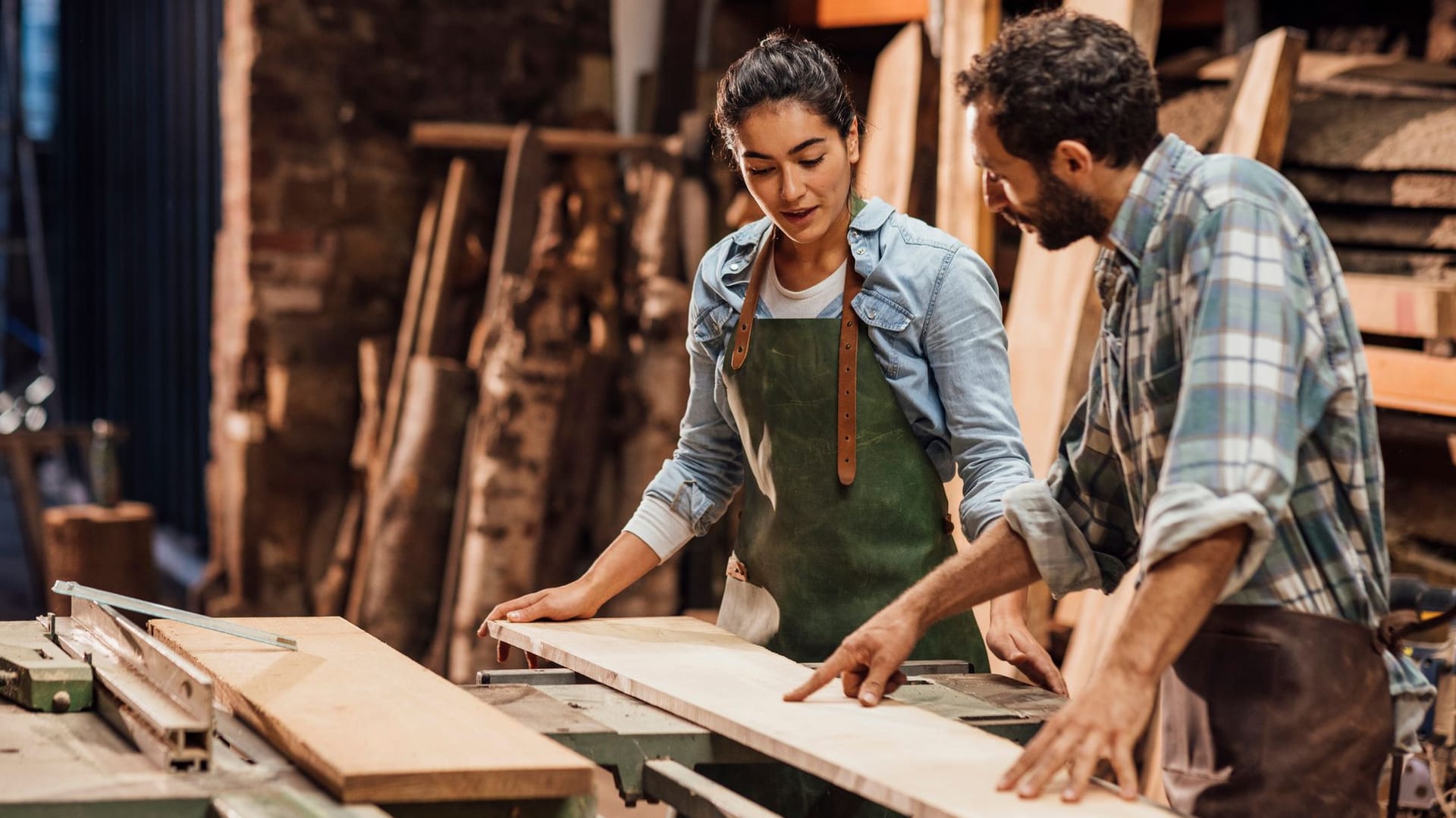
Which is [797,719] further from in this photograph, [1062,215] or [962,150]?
[962,150]

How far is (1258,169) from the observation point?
166cm

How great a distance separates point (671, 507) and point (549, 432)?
3047 mm

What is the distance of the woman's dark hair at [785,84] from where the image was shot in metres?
2.39

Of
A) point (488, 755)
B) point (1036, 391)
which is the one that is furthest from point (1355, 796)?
point (1036, 391)

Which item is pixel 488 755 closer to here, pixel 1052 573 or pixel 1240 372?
pixel 1052 573

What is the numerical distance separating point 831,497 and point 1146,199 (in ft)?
2.93

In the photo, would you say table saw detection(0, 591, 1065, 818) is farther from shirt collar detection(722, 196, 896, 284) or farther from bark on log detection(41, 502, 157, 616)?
bark on log detection(41, 502, 157, 616)

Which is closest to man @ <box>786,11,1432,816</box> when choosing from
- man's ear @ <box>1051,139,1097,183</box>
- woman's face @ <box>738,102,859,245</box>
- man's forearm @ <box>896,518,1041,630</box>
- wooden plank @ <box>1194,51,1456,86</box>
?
man's ear @ <box>1051,139,1097,183</box>

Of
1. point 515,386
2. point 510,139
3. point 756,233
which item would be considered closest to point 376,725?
point 756,233

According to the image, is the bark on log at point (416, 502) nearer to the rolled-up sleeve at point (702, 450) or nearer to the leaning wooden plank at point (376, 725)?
the rolled-up sleeve at point (702, 450)

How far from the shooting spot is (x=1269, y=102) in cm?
403

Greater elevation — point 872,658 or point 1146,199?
point 1146,199

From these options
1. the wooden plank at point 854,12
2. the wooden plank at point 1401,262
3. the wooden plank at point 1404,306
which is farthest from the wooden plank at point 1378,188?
the wooden plank at point 854,12

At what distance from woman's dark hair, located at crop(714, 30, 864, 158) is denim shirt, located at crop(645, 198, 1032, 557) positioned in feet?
0.61
